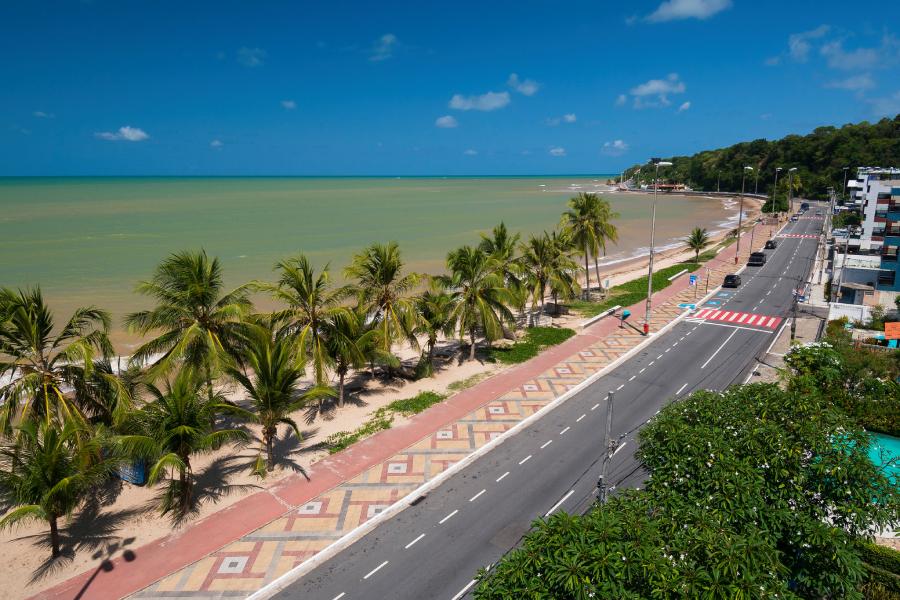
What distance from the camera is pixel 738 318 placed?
1361 inches

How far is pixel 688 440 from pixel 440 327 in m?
14.9

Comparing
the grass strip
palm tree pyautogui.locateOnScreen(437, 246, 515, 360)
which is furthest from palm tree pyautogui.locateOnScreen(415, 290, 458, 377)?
the grass strip

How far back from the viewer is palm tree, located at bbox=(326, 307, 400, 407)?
782 inches

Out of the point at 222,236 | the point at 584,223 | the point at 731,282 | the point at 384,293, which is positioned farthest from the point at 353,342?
the point at 222,236

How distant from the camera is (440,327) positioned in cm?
2484

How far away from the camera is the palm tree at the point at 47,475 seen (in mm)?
12008

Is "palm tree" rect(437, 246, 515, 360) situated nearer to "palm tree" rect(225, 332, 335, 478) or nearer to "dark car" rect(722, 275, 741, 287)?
"palm tree" rect(225, 332, 335, 478)

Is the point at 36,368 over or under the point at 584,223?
under

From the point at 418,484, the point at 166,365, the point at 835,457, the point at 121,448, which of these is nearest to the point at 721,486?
the point at 835,457

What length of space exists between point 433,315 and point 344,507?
10.8 m

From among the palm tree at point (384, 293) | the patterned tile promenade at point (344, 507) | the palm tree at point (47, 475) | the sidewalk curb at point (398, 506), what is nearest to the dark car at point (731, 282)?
the sidewalk curb at point (398, 506)

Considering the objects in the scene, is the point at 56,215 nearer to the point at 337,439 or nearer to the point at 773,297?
the point at 337,439

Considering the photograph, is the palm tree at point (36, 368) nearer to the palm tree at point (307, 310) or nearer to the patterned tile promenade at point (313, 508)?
the patterned tile promenade at point (313, 508)

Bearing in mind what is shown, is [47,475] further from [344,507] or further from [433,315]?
[433,315]
